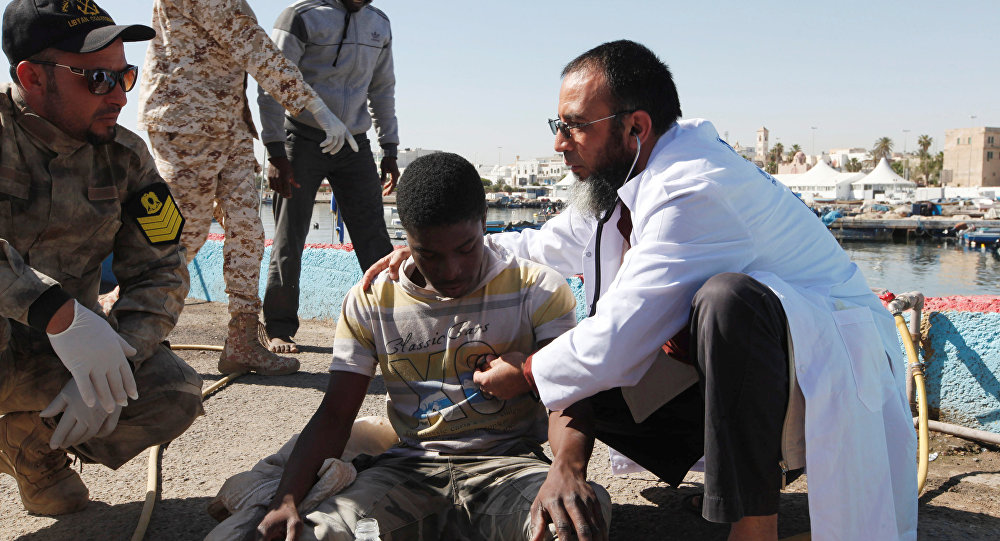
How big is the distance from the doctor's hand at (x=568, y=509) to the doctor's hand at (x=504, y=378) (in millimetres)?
323

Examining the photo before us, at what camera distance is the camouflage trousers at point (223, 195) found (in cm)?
422

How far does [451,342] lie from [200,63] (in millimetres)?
2766

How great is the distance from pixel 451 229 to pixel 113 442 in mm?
1327

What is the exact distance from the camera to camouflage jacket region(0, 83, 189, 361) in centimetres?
250

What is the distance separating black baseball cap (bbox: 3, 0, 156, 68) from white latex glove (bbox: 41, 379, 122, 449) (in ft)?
3.44

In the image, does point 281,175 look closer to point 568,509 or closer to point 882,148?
point 568,509

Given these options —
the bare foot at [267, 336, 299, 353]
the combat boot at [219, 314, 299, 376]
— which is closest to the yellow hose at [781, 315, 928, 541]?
the combat boot at [219, 314, 299, 376]

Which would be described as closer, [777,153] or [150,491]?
[150,491]

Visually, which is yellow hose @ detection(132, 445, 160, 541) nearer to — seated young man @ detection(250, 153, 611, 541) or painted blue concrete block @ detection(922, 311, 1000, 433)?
seated young man @ detection(250, 153, 611, 541)

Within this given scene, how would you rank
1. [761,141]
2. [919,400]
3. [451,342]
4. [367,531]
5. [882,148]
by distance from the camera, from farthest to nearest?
[761,141] < [882,148] < [919,400] < [451,342] < [367,531]

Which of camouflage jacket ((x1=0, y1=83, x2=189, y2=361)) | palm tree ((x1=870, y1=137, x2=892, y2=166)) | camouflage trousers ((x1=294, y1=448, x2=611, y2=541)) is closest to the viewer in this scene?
camouflage trousers ((x1=294, y1=448, x2=611, y2=541))

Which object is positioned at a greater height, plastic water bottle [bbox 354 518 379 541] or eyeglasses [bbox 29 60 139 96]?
eyeglasses [bbox 29 60 139 96]

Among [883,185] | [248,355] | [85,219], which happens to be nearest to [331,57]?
[248,355]

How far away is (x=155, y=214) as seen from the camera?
269 cm
